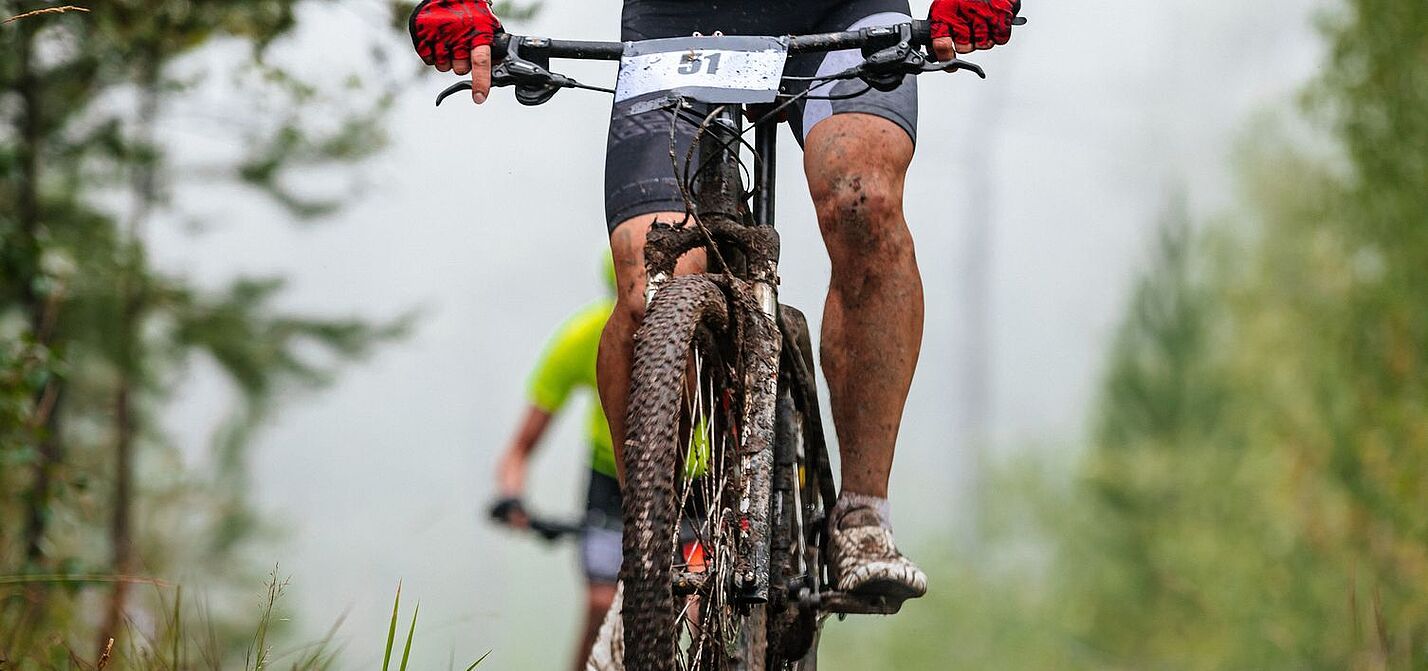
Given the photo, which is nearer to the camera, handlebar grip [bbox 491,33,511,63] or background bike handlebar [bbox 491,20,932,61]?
background bike handlebar [bbox 491,20,932,61]

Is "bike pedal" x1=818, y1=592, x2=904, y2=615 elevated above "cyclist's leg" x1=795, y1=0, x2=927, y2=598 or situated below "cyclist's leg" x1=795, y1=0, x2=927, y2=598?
below

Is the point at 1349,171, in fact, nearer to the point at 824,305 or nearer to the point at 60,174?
the point at 60,174

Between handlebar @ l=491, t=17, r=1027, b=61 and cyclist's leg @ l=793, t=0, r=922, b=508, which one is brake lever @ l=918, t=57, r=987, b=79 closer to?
handlebar @ l=491, t=17, r=1027, b=61

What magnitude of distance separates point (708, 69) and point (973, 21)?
522 millimetres

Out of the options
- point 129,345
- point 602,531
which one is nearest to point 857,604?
point 602,531

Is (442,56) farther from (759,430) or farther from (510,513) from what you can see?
(510,513)

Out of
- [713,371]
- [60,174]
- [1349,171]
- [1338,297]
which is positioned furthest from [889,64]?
[1338,297]

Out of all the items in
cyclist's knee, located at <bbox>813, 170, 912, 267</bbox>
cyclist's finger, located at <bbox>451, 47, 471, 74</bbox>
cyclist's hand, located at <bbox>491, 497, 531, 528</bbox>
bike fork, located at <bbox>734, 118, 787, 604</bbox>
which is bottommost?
cyclist's hand, located at <bbox>491, 497, 531, 528</bbox>

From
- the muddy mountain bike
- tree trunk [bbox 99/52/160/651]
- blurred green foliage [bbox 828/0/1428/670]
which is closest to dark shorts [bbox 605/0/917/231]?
the muddy mountain bike

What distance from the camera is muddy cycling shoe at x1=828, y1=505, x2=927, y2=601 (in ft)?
10.4

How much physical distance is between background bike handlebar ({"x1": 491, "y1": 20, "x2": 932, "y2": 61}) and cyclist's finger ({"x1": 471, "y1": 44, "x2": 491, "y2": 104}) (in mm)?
46

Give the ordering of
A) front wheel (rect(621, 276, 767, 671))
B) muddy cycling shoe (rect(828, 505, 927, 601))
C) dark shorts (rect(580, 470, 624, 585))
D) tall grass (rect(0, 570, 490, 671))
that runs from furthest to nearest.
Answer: dark shorts (rect(580, 470, 624, 585)) → muddy cycling shoe (rect(828, 505, 927, 601)) → tall grass (rect(0, 570, 490, 671)) → front wheel (rect(621, 276, 767, 671))

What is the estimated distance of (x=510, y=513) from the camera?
6.49 metres

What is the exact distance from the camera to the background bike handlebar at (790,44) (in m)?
2.94
